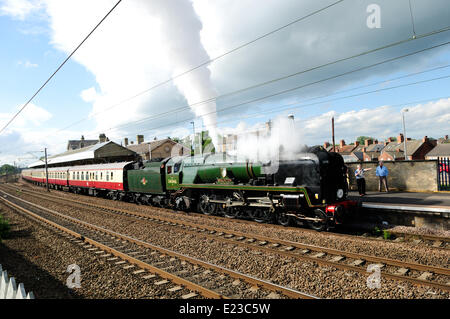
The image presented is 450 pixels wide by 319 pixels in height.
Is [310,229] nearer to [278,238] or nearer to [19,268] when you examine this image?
[278,238]

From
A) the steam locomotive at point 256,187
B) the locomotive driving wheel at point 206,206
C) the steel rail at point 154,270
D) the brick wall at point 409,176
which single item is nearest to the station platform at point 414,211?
the brick wall at point 409,176

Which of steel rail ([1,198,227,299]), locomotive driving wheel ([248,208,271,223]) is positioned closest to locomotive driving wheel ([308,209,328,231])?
locomotive driving wheel ([248,208,271,223])

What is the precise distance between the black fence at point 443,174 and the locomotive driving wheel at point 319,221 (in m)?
7.82

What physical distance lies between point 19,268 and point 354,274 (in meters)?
8.70

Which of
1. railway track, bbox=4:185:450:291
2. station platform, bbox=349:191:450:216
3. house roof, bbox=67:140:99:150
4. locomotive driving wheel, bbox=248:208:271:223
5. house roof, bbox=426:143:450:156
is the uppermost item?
house roof, bbox=67:140:99:150

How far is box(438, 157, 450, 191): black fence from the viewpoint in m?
13.7

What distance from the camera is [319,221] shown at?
1019 centimetres

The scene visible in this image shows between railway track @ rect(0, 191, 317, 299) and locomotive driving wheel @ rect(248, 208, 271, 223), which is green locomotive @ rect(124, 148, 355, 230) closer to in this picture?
locomotive driving wheel @ rect(248, 208, 271, 223)

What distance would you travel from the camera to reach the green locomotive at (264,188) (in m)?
9.97

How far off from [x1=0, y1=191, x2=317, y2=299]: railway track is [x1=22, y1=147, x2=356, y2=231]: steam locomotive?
4485mm

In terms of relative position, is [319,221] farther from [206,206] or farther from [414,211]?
[206,206]

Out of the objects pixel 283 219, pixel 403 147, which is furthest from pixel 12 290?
pixel 403 147

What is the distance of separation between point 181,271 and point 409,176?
13.4 m
